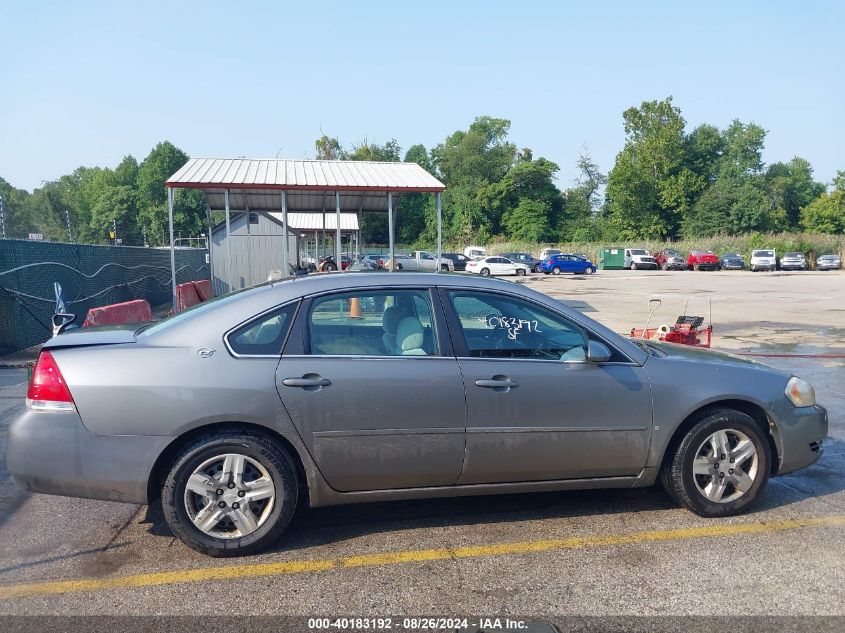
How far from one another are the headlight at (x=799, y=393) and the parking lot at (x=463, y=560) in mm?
691

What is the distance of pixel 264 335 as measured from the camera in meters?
3.79

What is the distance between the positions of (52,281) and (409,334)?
1075 cm

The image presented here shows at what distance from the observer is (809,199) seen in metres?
84.2

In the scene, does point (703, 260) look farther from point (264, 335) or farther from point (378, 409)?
point (264, 335)

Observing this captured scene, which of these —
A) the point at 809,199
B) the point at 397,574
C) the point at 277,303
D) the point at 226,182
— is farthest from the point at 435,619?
the point at 809,199

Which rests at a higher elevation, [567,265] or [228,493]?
[228,493]

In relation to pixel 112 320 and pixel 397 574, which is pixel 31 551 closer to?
pixel 397 574

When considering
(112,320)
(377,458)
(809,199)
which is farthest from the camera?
(809,199)

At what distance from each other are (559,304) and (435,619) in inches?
80.7

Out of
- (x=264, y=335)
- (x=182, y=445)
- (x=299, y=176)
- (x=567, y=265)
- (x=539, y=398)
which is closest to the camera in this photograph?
(x=182, y=445)

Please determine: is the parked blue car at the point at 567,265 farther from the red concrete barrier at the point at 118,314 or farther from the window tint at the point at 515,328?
the window tint at the point at 515,328

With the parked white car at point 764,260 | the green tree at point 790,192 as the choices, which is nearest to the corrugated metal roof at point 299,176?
the parked white car at point 764,260

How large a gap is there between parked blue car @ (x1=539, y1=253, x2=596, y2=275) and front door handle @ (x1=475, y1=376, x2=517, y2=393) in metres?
45.9

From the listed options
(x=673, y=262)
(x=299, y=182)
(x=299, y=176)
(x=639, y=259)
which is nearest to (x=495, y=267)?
(x=639, y=259)
